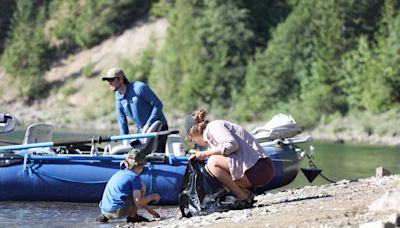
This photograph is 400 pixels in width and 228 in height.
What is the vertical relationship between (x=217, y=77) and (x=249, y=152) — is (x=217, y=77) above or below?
above

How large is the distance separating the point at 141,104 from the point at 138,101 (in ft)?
0.21

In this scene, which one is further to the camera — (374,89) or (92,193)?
(374,89)

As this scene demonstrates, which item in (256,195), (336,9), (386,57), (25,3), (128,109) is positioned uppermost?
(25,3)

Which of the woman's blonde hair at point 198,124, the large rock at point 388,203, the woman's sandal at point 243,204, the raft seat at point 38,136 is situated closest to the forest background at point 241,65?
the raft seat at point 38,136

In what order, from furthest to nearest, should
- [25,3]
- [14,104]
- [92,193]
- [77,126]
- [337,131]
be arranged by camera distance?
[25,3] < [14,104] < [77,126] < [337,131] < [92,193]

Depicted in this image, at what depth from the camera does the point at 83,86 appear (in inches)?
2638

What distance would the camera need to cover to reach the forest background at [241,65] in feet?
161

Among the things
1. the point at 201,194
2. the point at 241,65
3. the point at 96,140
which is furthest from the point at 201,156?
the point at 241,65

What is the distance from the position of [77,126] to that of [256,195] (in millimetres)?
44576

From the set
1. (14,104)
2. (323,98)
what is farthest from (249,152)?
(14,104)

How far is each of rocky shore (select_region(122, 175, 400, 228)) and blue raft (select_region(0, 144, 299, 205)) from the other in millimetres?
488

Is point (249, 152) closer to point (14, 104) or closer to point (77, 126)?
point (77, 126)

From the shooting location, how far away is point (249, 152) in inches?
413

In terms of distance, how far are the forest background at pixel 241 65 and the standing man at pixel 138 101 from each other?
28.4m
